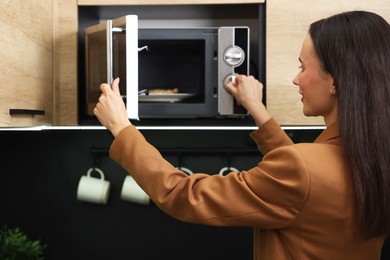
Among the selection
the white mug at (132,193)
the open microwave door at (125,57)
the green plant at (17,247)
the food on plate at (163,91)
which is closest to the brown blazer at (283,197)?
the open microwave door at (125,57)

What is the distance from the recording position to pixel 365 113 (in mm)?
990

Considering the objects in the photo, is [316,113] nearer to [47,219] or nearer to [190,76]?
[190,76]

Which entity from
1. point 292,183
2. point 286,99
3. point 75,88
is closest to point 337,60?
point 292,183

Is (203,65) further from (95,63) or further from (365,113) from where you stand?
(365,113)

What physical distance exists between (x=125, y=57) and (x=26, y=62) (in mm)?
266

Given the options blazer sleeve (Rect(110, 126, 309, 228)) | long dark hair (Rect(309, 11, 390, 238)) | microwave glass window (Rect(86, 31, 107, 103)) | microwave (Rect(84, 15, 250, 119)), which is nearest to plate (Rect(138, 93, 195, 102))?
microwave (Rect(84, 15, 250, 119))

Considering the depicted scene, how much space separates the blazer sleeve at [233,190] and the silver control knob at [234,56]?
1.27 feet

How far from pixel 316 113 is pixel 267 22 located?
477mm

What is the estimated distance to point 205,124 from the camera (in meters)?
1.51

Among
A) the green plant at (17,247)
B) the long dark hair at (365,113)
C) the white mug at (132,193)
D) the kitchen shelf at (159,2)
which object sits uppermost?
the kitchen shelf at (159,2)

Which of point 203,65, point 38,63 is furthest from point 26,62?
point 203,65

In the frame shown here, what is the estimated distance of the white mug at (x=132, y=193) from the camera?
177 centimetres

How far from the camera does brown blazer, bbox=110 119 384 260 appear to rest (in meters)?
1.00

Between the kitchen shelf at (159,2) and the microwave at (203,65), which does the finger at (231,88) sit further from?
the kitchen shelf at (159,2)
